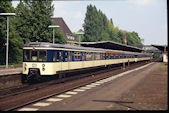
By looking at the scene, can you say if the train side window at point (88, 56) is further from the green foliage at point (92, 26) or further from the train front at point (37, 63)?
the green foliage at point (92, 26)

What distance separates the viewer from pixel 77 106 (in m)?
10.4

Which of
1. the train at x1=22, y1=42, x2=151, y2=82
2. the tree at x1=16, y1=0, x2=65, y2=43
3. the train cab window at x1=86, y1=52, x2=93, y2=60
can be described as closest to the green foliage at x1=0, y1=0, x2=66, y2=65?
the tree at x1=16, y1=0, x2=65, y2=43

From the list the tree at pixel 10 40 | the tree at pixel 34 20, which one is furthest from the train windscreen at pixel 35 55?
the tree at pixel 34 20

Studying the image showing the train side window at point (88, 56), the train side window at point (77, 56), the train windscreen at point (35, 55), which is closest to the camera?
the train windscreen at point (35, 55)

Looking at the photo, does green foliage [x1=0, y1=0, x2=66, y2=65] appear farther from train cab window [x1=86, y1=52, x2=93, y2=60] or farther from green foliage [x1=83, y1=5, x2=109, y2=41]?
green foliage [x1=83, y1=5, x2=109, y2=41]

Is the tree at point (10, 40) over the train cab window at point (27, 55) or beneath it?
over

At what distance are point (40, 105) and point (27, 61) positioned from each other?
720cm

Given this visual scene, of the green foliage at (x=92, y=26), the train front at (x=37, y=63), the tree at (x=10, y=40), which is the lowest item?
the train front at (x=37, y=63)

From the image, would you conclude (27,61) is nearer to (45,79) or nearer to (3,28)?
(45,79)

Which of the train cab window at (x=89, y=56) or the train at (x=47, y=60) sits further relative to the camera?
the train cab window at (x=89, y=56)

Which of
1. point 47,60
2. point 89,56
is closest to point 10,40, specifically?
point 89,56

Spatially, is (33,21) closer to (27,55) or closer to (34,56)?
(27,55)

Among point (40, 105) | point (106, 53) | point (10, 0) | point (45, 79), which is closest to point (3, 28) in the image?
point (10, 0)

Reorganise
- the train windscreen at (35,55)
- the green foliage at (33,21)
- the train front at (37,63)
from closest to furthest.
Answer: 1. the train front at (37,63)
2. the train windscreen at (35,55)
3. the green foliage at (33,21)
